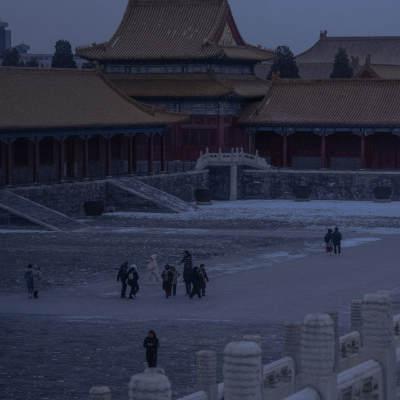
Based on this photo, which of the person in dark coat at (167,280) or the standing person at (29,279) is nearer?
the standing person at (29,279)

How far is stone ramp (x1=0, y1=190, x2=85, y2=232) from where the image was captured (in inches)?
1772

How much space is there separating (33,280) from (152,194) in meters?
26.9

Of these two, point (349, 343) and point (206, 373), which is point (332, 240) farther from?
point (206, 373)

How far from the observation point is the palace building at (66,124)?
50781 millimetres

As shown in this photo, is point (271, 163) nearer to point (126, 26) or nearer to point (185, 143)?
point (185, 143)

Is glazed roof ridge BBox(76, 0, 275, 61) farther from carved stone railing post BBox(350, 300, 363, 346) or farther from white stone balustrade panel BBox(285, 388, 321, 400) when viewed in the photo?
white stone balustrade panel BBox(285, 388, 321, 400)

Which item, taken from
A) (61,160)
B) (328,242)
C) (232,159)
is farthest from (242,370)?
(232,159)

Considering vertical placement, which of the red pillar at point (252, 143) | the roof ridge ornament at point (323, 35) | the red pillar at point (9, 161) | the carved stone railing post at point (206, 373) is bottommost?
the carved stone railing post at point (206, 373)

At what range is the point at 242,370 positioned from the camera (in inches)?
392

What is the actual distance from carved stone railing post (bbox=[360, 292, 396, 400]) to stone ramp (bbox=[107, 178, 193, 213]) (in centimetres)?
3883

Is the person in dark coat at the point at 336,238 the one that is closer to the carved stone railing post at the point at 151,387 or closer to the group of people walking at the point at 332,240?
the group of people walking at the point at 332,240

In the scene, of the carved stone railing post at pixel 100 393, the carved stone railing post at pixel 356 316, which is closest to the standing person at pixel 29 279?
the carved stone railing post at pixel 356 316

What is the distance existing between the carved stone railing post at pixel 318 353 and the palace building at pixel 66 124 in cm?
3726

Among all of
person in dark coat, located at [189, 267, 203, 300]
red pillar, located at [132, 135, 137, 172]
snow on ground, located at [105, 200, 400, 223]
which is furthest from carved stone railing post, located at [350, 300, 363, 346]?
red pillar, located at [132, 135, 137, 172]
